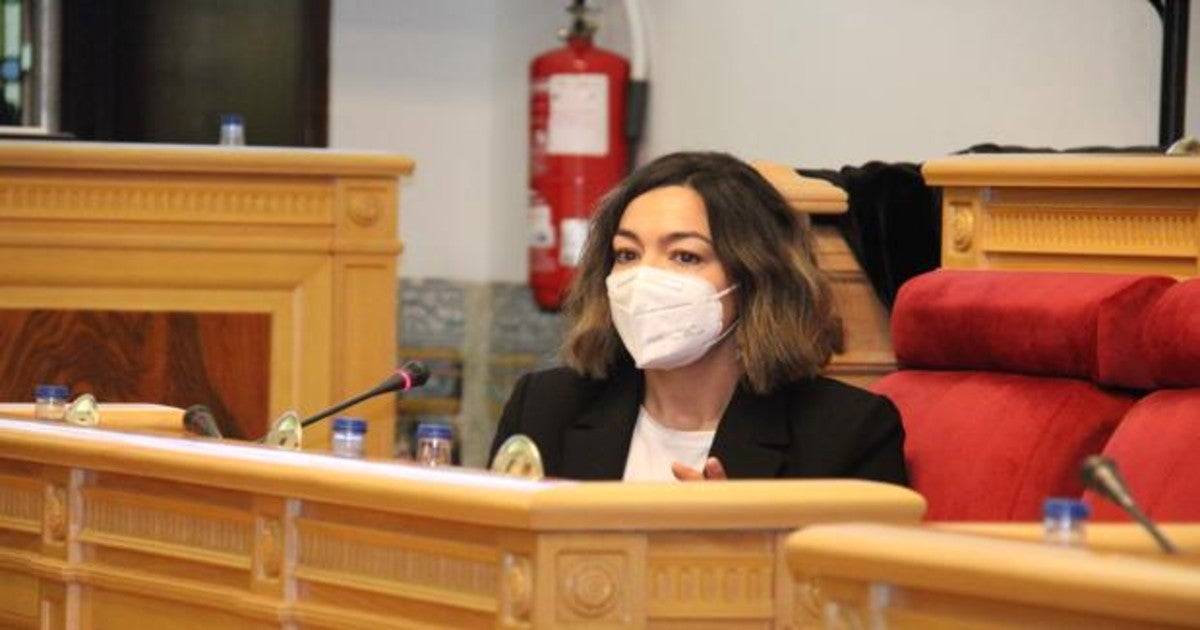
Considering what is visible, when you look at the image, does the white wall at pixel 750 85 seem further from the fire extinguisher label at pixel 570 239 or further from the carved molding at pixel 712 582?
the carved molding at pixel 712 582

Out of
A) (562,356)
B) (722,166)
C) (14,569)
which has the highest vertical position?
(722,166)

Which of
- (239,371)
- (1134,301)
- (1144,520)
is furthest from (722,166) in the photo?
(239,371)

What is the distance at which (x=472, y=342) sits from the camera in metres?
9.73

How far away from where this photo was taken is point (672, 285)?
A: 13.5 ft

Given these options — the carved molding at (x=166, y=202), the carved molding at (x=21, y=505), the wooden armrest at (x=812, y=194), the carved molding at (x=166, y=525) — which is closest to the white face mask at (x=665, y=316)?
the carved molding at (x=166, y=525)

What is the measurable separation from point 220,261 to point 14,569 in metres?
2.74

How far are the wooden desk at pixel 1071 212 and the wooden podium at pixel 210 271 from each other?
79.2 inches

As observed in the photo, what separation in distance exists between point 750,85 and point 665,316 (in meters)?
4.34

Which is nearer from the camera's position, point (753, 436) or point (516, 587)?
point (516, 587)

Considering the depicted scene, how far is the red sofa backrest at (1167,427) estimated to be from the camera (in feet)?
11.8

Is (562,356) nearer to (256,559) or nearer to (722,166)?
(722,166)

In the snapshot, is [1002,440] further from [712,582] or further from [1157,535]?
[1157,535]

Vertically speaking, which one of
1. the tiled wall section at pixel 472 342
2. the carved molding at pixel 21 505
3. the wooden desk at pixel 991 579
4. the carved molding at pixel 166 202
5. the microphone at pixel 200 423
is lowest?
the tiled wall section at pixel 472 342

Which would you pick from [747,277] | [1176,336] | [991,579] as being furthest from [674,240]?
[991,579]
